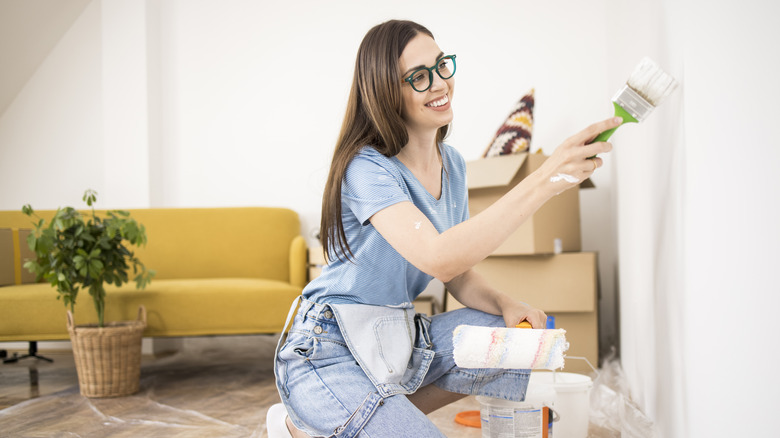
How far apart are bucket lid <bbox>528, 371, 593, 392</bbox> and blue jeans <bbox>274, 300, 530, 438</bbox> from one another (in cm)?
20

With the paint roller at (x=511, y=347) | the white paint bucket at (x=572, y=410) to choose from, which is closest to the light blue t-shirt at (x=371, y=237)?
the paint roller at (x=511, y=347)

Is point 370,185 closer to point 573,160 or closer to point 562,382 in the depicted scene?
point 573,160

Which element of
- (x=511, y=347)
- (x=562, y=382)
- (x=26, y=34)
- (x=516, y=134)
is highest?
(x=26, y=34)

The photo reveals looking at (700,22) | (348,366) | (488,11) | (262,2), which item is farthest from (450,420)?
(262,2)

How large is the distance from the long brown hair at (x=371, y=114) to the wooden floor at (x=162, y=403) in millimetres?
886

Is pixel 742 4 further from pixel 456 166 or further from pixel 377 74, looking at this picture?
pixel 456 166

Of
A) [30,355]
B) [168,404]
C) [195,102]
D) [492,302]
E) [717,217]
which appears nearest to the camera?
[717,217]

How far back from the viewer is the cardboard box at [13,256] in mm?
2932

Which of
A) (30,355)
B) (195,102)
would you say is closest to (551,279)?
(195,102)

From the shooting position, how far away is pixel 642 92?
3.14 ft

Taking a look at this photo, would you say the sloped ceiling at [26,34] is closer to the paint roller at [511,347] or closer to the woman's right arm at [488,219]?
the woman's right arm at [488,219]

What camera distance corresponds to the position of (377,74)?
1.18 meters

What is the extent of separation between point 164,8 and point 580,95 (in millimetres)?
2556

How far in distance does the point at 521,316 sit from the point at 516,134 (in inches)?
59.0
